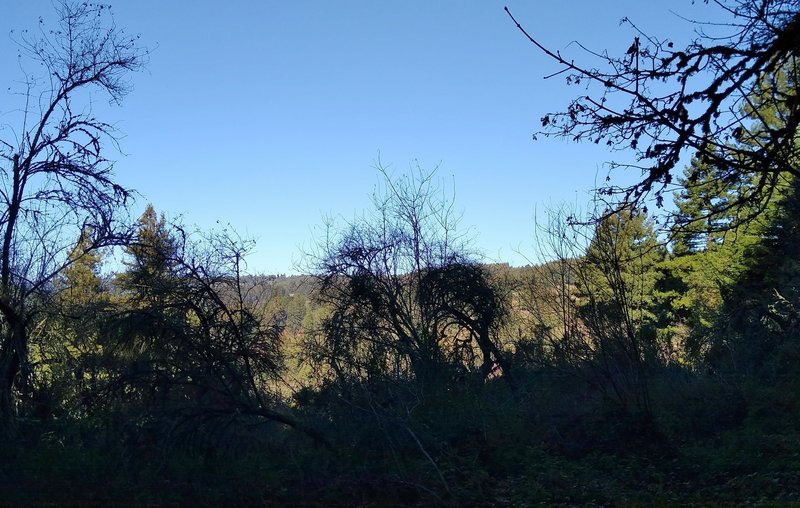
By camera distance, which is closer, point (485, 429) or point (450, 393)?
point (485, 429)

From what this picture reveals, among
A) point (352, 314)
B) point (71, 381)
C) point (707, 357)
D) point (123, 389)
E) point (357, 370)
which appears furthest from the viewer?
point (707, 357)

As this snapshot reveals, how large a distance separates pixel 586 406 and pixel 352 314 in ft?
21.7

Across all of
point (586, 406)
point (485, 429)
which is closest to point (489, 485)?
point (485, 429)

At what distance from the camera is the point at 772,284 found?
26.0 metres

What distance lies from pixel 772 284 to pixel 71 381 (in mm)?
25735

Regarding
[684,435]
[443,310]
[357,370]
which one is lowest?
[684,435]

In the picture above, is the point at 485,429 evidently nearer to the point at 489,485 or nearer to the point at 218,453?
the point at 489,485

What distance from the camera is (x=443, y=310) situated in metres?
17.8

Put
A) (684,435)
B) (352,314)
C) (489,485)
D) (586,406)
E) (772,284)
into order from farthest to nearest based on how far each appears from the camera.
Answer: (772,284) < (352,314) < (586,406) < (684,435) < (489,485)

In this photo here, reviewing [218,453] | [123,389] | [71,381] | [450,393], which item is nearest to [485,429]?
[450,393]

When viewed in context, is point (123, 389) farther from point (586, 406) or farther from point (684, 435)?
point (684, 435)

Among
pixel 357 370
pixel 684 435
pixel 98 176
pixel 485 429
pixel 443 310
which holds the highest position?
pixel 98 176

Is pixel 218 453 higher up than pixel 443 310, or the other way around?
pixel 443 310

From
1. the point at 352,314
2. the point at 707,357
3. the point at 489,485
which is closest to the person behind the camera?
the point at 489,485
